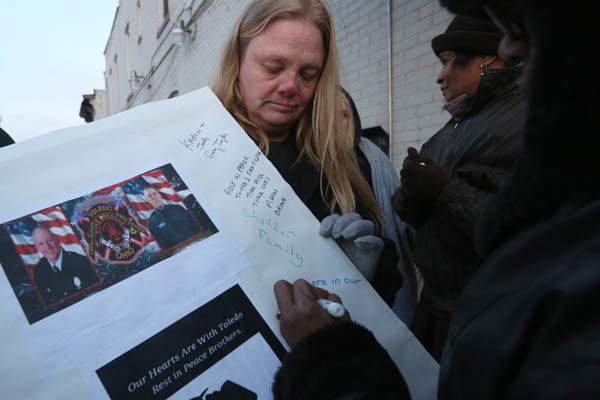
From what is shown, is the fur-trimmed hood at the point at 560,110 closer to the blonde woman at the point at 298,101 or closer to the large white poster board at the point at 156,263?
the large white poster board at the point at 156,263

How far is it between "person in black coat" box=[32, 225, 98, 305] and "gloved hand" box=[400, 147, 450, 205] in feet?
2.50

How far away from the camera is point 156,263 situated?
58 centimetres

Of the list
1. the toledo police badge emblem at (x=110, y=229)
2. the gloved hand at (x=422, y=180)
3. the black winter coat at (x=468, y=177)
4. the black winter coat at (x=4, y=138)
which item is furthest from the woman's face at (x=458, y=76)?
the black winter coat at (x=4, y=138)

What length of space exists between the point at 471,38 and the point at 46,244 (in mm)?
1642

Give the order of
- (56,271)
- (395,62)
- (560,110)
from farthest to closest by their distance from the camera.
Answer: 1. (395,62)
2. (56,271)
3. (560,110)

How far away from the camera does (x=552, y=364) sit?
288 mm

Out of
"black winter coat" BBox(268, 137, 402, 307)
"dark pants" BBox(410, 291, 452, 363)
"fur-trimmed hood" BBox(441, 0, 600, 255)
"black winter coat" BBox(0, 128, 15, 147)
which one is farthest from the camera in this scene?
"dark pants" BBox(410, 291, 452, 363)

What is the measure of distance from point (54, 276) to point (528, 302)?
21.3 inches

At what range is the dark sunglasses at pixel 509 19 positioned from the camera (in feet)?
1.15

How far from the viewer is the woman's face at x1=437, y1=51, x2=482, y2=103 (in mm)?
1636

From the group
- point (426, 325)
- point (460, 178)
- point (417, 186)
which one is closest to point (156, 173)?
point (417, 186)

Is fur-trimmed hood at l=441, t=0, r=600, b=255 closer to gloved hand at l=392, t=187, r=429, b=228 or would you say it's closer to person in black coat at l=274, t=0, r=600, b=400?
person in black coat at l=274, t=0, r=600, b=400

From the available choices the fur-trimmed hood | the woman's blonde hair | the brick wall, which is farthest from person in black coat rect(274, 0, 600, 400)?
the brick wall

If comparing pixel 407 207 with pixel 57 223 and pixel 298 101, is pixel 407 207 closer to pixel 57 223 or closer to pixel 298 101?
pixel 298 101
